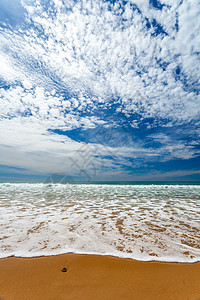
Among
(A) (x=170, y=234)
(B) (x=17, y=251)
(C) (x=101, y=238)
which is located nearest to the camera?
(B) (x=17, y=251)

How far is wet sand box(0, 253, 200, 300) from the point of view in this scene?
2142 mm

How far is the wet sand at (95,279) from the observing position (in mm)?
2142

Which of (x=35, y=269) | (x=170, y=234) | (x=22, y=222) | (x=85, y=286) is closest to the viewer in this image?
(x=85, y=286)

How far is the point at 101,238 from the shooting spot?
4.22 metres

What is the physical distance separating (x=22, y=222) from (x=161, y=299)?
5.65 metres

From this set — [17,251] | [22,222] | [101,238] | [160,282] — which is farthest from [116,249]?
[22,222]

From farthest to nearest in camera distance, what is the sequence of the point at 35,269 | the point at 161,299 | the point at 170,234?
the point at 170,234 < the point at 35,269 < the point at 161,299

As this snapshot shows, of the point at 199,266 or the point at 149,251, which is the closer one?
the point at 199,266

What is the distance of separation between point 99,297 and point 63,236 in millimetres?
2613

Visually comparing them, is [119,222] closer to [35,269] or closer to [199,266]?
[199,266]

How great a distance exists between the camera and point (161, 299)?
2.06 metres

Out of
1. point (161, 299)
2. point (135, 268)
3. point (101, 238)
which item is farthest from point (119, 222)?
point (161, 299)

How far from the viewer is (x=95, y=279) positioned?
250 cm

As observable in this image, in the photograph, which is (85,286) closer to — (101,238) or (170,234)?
(101,238)
